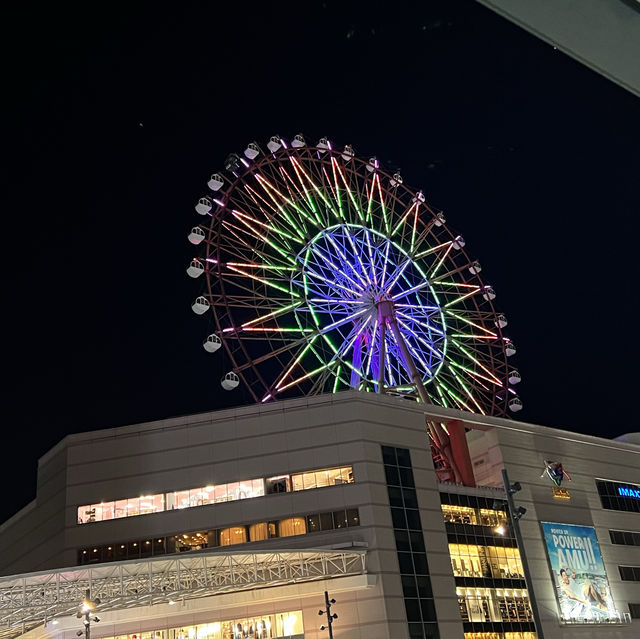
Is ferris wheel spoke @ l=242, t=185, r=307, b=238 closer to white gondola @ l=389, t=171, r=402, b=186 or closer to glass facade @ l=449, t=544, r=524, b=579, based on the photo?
white gondola @ l=389, t=171, r=402, b=186

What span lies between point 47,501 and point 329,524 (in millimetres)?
18208

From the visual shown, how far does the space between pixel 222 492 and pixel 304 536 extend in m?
5.27

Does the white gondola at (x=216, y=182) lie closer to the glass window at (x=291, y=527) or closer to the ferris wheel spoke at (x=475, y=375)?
the ferris wheel spoke at (x=475, y=375)

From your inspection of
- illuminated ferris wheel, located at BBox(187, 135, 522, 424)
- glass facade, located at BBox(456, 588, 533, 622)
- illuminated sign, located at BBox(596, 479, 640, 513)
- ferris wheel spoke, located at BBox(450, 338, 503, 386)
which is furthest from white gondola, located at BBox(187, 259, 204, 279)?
illuminated sign, located at BBox(596, 479, 640, 513)

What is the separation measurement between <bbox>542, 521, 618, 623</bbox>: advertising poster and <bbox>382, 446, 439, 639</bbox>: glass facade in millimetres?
11854

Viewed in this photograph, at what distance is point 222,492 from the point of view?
45.4 metres

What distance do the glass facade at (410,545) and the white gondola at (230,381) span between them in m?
9.38

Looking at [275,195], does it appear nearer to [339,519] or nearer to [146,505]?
[146,505]

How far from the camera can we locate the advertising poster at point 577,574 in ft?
171

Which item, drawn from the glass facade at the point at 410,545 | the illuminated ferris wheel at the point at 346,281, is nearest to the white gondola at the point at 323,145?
the illuminated ferris wheel at the point at 346,281

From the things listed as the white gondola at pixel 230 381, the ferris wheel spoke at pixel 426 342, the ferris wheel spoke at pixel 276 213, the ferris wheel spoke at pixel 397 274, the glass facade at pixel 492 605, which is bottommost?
the glass facade at pixel 492 605

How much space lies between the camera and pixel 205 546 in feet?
145

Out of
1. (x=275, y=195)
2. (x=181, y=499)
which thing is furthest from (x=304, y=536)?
(x=275, y=195)

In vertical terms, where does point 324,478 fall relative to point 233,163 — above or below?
below
